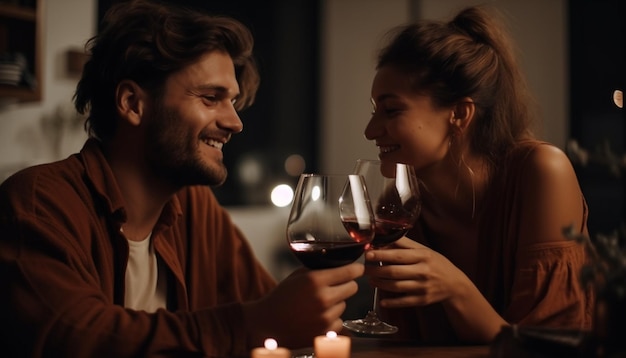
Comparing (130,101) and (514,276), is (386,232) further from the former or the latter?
(130,101)

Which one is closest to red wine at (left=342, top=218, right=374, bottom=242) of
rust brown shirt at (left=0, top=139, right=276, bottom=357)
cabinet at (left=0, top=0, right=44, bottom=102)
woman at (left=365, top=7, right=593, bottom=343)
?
rust brown shirt at (left=0, top=139, right=276, bottom=357)

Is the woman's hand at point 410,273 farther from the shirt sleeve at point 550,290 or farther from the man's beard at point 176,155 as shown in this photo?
the man's beard at point 176,155

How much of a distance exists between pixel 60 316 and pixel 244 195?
387cm

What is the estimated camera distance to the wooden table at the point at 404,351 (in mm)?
1172

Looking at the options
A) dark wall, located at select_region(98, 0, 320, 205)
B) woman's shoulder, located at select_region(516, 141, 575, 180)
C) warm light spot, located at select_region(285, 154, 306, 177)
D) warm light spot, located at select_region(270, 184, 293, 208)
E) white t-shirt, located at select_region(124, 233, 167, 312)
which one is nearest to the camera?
woman's shoulder, located at select_region(516, 141, 575, 180)

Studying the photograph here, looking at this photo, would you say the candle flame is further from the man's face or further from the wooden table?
the man's face

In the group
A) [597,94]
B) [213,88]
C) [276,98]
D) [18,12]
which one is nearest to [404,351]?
[213,88]

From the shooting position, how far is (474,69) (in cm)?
170

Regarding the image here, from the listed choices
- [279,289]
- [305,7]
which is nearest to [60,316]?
[279,289]

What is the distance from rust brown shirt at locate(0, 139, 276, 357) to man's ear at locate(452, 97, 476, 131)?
2.49 ft

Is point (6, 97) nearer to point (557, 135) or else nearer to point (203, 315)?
point (203, 315)

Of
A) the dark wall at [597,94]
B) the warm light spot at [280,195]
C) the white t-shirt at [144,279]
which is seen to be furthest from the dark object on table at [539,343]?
the warm light spot at [280,195]

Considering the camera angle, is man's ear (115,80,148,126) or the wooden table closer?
the wooden table

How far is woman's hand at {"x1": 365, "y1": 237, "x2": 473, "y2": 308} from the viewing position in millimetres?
1206
